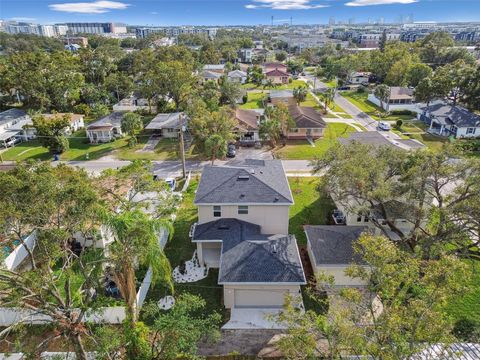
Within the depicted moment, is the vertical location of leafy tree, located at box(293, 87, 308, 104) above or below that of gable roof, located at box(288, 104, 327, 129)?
above

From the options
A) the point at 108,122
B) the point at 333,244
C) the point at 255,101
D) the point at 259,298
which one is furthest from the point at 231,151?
the point at 255,101

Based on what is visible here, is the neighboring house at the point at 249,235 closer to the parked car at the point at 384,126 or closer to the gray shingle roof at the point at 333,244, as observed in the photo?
the gray shingle roof at the point at 333,244

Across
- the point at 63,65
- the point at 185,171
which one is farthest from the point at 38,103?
the point at 185,171

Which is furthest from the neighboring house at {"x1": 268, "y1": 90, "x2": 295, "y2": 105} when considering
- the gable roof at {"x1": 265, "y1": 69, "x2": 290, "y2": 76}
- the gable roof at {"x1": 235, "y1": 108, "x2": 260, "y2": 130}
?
the gable roof at {"x1": 265, "y1": 69, "x2": 290, "y2": 76}

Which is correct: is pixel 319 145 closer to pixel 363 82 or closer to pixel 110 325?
pixel 110 325

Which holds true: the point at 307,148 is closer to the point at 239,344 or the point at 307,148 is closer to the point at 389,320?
the point at 239,344

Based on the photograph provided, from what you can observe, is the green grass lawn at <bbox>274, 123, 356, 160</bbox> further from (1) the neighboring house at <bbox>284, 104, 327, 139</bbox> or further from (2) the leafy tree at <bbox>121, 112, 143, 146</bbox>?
(2) the leafy tree at <bbox>121, 112, 143, 146</bbox>

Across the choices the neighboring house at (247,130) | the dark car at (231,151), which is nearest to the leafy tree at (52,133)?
the dark car at (231,151)
